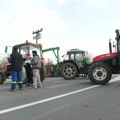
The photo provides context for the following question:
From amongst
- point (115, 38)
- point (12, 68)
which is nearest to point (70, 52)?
point (115, 38)

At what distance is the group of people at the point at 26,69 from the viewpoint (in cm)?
1347

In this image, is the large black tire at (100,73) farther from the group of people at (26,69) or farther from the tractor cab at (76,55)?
the tractor cab at (76,55)

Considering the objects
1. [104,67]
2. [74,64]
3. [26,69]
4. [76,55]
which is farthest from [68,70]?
[104,67]

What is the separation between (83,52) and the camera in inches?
958

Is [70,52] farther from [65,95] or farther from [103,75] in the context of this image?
[65,95]

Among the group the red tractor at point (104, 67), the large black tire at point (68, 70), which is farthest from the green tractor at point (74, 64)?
the red tractor at point (104, 67)

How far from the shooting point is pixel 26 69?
1600 centimetres

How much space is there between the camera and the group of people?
13.5m

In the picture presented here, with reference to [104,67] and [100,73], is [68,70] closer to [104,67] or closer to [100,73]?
[100,73]

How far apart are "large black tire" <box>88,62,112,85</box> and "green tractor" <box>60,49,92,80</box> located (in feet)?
23.5

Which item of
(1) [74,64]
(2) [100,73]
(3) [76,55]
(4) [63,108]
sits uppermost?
(3) [76,55]

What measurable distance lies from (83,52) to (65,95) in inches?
529

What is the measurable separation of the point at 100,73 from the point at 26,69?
3341 mm

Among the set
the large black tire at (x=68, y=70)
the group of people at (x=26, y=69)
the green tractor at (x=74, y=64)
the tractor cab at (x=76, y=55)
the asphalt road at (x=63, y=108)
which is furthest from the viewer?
the tractor cab at (x=76, y=55)
